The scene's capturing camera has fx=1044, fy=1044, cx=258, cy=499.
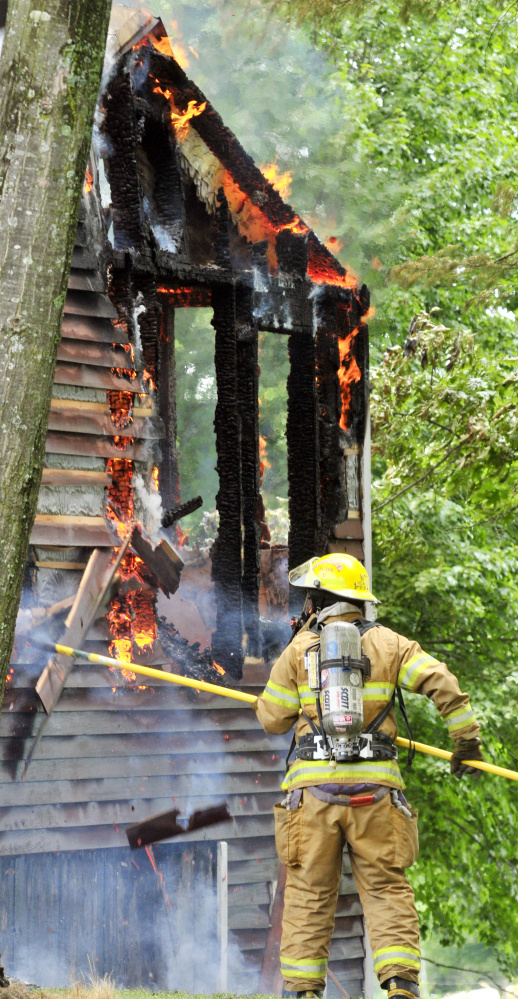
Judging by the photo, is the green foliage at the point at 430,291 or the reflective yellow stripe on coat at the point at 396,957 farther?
the green foliage at the point at 430,291

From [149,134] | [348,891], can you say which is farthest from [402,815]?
[149,134]

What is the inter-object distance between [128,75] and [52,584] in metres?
2.98

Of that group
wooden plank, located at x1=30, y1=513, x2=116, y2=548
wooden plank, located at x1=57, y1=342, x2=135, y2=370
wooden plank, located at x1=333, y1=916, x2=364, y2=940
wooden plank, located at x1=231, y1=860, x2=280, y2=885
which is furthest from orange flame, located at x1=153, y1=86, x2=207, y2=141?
wooden plank, located at x1=333, y1=916, x2=364, y2=940

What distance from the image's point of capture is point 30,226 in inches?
141

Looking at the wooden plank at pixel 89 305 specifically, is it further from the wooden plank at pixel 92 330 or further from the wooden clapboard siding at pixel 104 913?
the wooden clapboard siding at pixel 104 913

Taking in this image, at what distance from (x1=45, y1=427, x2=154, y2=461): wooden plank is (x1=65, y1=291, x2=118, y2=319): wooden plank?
67cm

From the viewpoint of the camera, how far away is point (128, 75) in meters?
6.07

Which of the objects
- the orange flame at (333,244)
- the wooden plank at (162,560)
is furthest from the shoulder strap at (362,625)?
the orange flame at (333,244)

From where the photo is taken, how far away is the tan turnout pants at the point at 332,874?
432 cm

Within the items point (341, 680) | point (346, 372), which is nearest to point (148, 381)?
point (346, 372)

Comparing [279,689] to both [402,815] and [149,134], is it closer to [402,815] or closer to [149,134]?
[402,815]

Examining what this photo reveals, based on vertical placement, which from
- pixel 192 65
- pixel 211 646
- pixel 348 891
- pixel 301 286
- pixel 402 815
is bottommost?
pixel 348 891

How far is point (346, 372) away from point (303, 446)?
0.61 m

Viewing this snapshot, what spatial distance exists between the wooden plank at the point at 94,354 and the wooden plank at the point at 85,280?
304mm
